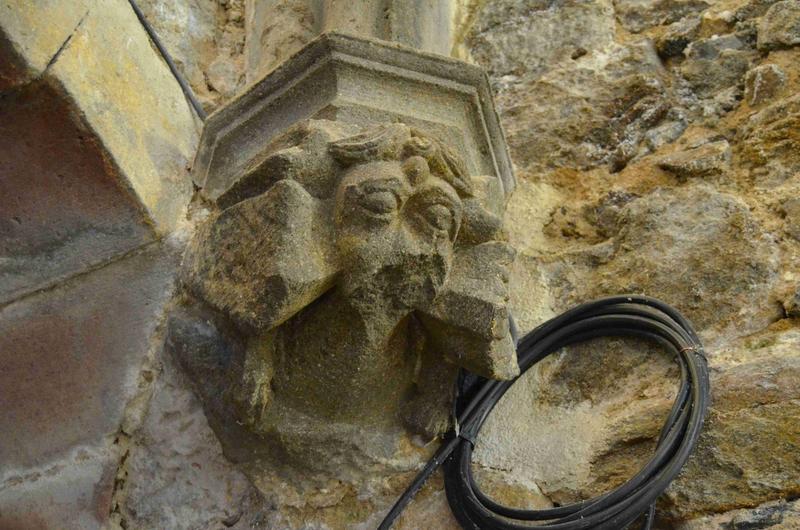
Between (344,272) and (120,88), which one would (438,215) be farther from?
(120,88)

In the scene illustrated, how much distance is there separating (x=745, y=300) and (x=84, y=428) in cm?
131

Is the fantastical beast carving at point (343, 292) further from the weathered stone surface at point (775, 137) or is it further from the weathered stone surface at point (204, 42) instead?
the weathered stone surface at point (204, 42)

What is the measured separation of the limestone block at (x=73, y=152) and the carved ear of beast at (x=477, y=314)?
2.07 ft

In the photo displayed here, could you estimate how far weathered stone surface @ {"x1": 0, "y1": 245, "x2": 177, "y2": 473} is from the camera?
4.96 feet

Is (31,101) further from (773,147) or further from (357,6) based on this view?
(773,147)

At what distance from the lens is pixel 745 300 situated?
1536 millimetres

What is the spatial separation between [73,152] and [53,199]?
0.34 ft

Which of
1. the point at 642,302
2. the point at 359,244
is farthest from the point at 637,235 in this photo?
the point at 359,244

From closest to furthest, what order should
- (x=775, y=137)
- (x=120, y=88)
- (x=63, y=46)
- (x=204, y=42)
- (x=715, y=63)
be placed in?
(x=63, y=46)
(x=120, y=88)
(x=775, y=137)
(x=715, y=63)
(x=204, y=42)

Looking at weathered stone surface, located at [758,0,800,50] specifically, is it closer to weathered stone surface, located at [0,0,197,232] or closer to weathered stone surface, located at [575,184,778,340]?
weathered stone surface, located at [575,184,778,340]

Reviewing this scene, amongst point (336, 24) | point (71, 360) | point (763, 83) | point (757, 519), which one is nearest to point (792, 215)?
point (763, 83)

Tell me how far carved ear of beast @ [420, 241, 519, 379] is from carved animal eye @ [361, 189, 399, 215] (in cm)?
18

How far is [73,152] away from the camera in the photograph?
1469 mm

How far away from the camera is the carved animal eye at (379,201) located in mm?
1212
